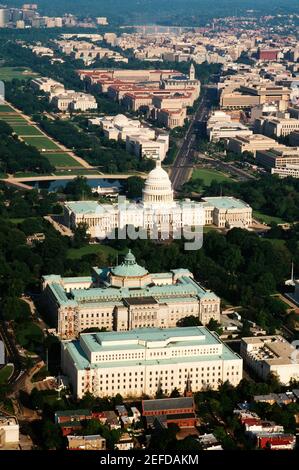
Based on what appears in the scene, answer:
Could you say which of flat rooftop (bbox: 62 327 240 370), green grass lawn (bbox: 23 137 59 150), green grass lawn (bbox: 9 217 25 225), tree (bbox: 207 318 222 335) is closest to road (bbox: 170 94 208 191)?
green grass lawn (bbox: 23 137 59 150)

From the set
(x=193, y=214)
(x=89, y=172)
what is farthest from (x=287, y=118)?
(x=193, y=214)

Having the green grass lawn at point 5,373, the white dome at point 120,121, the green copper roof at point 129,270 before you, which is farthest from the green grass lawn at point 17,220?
the white dome at point 120,121

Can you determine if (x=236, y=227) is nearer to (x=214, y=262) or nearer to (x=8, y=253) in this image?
(x=214, y=262)

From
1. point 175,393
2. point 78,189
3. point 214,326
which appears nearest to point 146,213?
point 78,189

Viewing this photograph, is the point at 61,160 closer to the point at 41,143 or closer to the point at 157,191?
the point at 41,143

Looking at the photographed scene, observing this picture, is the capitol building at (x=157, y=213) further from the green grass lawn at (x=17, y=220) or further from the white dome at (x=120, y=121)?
the white dome at (x=120, y=121)

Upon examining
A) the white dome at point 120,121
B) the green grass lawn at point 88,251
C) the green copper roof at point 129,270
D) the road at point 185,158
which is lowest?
the road at point 185,158

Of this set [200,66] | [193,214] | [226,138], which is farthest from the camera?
[200,66]
